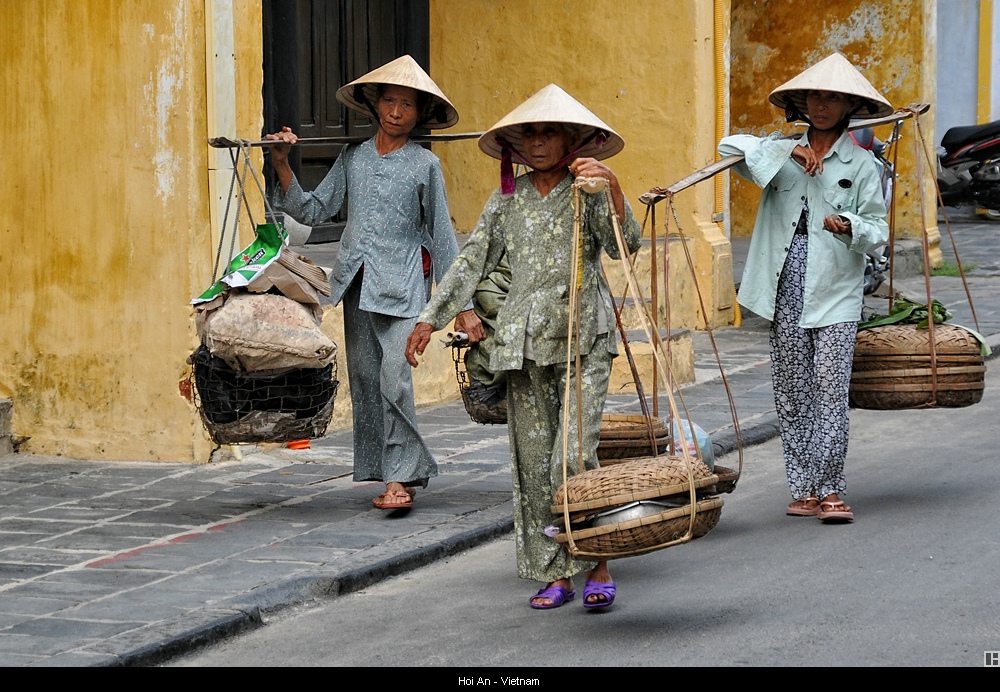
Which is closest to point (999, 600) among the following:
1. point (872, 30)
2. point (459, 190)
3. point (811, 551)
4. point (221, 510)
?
point (811, 551)

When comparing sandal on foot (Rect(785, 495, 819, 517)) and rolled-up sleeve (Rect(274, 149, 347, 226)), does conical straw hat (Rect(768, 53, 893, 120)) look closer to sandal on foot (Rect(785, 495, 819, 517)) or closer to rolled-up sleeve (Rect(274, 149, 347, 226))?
sandal on foot (Rect(785, 495, 819, 517))

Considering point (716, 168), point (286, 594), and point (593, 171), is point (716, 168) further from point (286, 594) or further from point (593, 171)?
point (286, 594)

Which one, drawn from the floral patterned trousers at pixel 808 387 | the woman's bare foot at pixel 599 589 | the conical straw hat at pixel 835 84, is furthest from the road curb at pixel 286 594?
the conical straw hat at pixel 835 84

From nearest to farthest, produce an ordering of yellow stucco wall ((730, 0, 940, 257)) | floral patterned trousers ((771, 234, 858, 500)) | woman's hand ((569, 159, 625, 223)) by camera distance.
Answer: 1. woman's hand ((569, 159, 625, 223))
2. floral patterned trousers ((771, 234, 858, 500))
3. yellow stucco wall ((730, 0, 940, 257))

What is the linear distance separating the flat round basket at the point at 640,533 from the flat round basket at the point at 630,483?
7 centimetres

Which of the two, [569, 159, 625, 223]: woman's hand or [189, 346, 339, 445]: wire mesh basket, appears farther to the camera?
[189, 346, 339, 445]: wire mesh basket

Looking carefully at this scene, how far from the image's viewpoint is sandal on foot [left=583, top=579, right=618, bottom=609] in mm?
5410

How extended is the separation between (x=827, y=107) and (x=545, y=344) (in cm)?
202

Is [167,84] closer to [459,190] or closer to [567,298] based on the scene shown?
[567,298]

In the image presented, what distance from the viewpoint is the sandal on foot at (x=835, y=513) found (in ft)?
22.1

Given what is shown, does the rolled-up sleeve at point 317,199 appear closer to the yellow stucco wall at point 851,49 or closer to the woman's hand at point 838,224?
the woman's hand at point 838,224

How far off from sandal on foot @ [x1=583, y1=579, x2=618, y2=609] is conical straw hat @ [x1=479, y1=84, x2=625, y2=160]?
1512 mm

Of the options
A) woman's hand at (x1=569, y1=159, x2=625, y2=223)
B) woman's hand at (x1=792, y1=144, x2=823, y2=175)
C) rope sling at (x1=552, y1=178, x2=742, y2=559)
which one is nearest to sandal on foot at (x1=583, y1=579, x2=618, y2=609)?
rope sling at (x1=552, y1=178, x2=742, y2=559)

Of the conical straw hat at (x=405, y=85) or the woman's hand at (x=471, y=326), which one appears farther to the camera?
the conical straw hat at (x=405, y=85)
